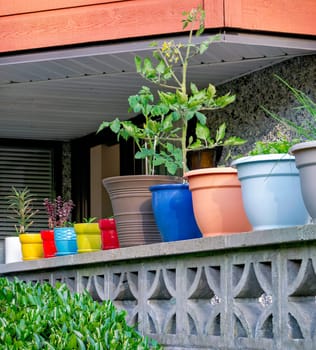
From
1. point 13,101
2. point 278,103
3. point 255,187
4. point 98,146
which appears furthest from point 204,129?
point 98,146

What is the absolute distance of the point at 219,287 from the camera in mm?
3432

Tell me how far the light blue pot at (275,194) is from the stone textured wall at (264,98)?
4.50 metres

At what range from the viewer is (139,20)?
23.8 feet

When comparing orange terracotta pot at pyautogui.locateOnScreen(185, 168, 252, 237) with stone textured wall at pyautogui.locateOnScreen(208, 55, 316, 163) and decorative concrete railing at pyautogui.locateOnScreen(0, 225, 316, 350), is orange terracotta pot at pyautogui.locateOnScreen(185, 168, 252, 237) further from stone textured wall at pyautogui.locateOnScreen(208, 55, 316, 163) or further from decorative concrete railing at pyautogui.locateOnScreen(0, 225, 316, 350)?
stone textured wall at pyautogui.locateOnScreen(208, 55, 316, 163)

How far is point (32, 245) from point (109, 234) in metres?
2.48

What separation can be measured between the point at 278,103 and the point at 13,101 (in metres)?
2.86

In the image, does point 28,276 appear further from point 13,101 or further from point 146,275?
point 13,101

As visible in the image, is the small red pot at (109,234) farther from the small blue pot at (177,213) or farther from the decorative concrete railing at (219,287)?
the small blue pot at (177,213)

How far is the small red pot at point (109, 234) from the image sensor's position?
498 cm

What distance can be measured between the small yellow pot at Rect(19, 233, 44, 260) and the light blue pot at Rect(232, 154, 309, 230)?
416cm

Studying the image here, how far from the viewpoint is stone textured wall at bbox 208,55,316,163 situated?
7859 mm

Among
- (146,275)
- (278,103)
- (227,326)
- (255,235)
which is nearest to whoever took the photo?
(255,235)

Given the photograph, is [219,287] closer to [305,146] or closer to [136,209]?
[305,146]

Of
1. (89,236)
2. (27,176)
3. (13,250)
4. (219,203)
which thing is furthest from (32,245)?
(27,176)
